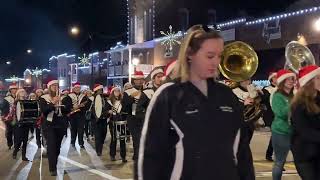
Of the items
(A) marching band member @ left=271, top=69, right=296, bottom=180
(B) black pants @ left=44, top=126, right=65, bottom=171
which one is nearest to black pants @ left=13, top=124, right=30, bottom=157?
(B) black pants @ left=44, top=126, right=65, bottom=171

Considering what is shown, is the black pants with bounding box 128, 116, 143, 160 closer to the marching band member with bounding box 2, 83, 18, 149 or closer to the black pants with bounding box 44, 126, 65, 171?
the black pants with bounding box 44, 126, 65, 171

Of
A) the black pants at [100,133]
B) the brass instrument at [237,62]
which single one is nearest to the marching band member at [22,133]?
the black pants at [100,133]

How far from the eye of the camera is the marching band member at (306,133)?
509 cm

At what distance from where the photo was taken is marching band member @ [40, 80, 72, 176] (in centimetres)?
1055

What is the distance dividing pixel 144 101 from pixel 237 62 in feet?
6.50

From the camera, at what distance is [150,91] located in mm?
9633

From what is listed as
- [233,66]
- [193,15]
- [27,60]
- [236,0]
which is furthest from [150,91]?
[27,60]

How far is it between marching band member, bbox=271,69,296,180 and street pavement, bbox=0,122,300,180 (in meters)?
2.44

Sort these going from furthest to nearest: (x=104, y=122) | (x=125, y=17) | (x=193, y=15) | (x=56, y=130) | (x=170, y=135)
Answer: (x=125, y=17) < (x=193, y=15) < (x=104, y=122) < (x=56, y=130) < (x=170, y=135)

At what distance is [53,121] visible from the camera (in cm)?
1058

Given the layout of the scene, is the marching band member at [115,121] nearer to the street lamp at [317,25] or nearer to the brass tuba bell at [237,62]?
the brass tuba bell at [237,62]

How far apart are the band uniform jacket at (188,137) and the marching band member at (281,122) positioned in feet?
13.5

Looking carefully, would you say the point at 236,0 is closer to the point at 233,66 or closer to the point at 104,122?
the point at 104,122

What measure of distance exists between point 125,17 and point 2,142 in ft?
129
